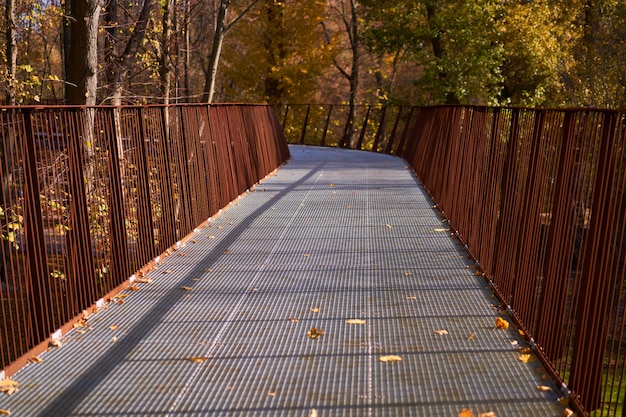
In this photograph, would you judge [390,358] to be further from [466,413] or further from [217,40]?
[217,40]

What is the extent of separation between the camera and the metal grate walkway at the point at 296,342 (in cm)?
438

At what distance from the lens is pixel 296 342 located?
17.8ft

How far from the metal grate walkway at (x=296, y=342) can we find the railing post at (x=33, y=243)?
0.23m

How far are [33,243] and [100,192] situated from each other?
9.24 feet

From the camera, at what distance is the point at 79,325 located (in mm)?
5820

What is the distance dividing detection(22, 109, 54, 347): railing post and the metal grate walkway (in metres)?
0.23

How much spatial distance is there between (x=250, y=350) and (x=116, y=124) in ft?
8.86

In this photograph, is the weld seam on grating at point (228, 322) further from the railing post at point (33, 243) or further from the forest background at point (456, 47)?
the forest background at point (456, 47)

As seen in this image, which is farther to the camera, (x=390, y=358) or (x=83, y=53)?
(x=83, y=53)

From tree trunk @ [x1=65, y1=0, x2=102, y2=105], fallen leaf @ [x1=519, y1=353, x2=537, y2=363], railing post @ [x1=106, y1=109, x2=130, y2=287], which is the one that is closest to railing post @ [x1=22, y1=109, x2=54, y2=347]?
railing post @ [x1=106, y1=109, x2=130, y2=287]

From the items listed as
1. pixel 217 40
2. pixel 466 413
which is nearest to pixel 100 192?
pixel 466 413

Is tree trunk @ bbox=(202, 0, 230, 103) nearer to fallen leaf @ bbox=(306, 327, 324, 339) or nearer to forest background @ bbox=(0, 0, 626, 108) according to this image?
forest background @ bbox=(0, 0, 626, 108)

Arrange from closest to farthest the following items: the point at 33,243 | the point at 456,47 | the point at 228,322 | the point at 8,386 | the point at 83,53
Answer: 1. the point at 8,386
2. the point at 33,243
3. the point at 228,322
4. the point at 83,53
5. the point at 456,47

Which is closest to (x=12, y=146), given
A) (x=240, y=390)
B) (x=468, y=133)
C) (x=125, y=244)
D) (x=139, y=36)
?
(x=125, y=244)
